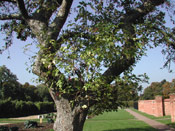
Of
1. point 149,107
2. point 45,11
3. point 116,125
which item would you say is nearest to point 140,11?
point 45,11

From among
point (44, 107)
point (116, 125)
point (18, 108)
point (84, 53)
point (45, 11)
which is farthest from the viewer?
point (44, 107)

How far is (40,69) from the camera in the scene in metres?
4.21

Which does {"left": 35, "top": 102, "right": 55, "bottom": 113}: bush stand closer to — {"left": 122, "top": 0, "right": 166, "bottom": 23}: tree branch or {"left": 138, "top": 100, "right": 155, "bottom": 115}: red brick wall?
{"left": 138, "top": 100, "right": 155, "bottom": 115}: red brick wall

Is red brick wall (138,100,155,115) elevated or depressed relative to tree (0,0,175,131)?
depressed

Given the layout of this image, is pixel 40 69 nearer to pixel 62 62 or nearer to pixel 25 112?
pixel 62 62

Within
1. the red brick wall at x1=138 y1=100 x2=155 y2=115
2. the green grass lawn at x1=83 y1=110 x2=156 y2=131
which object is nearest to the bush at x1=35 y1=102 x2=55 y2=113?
the red brick wall at x1=138 y1=100 x2=155 y2=115

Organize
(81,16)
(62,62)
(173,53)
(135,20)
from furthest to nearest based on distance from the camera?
(173,53) → (135,20) → (81,16) → (62,62)

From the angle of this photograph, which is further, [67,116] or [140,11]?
[140,11]

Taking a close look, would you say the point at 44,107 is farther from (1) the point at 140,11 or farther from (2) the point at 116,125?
(1) the point at 140,11

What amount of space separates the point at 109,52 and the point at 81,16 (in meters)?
1.86

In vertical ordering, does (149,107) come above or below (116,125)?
above

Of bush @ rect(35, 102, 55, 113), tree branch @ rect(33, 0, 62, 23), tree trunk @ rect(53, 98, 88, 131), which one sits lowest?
bush @ rect(35, 102, 55, 113)

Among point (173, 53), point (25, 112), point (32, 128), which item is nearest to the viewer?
point (173, 53)

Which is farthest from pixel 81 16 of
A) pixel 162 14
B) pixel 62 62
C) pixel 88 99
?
pixel 162 14
